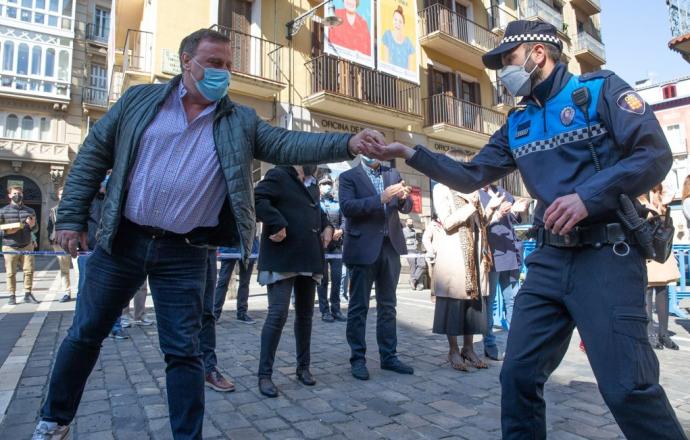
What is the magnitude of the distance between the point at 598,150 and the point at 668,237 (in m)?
0.51

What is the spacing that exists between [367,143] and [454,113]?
15894mm

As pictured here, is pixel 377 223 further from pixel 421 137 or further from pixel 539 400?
pixel 421 137

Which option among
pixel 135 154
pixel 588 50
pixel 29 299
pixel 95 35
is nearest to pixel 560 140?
pixel 135 154

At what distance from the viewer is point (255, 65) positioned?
43.1 feet

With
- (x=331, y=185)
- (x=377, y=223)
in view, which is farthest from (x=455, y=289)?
(x=331, y=185)

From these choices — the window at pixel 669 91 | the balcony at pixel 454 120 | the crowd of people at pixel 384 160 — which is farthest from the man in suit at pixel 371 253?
the window at pixel 669 91

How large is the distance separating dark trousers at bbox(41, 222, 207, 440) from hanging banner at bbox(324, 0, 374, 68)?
12.8 m

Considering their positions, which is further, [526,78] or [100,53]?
[100,53]

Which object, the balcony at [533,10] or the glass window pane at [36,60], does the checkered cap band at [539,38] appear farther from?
the glass window pane at [36,60]

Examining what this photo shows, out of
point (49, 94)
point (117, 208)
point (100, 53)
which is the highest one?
point (100, 53)

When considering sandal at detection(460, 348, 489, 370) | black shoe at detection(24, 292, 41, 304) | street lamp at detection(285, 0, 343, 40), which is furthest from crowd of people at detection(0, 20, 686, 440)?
street lamp at detection(285, 0, 343, 40)

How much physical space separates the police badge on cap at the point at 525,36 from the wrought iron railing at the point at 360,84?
11.6m

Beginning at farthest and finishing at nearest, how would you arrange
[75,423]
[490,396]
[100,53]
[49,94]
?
1. [100,53]
2. [49,94]
3. [490,396]
4. [75,423]

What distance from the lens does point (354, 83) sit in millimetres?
14484
